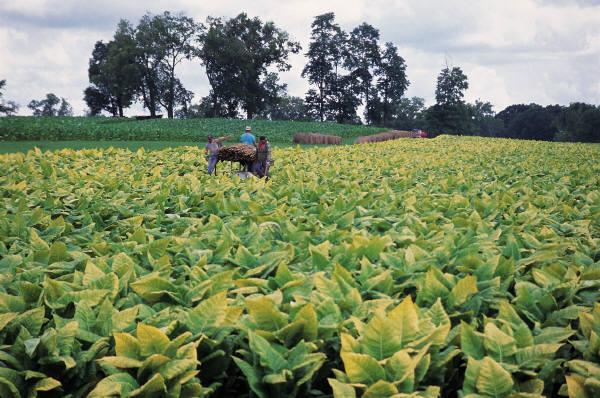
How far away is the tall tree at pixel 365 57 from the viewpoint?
85.2 meters

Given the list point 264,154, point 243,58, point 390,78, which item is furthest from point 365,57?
point 264,154

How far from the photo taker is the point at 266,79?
247 feet

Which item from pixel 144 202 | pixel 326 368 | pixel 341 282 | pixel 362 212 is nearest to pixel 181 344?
pixel 326 368

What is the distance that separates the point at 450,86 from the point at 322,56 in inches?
814

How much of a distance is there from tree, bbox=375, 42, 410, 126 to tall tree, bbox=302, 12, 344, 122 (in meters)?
8.00

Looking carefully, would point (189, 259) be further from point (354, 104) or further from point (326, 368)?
point (354, 104)

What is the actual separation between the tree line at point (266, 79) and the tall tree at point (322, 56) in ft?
0.52

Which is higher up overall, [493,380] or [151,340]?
[151,340]

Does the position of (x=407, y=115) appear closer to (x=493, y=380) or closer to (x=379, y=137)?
(x=379, y=137)

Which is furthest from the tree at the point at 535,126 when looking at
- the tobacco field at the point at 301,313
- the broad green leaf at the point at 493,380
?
the broad green leaf at the point at 493,380

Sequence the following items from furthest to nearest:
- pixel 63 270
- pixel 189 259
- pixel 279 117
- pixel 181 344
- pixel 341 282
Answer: pixel 279 117 → pixel 189 259 → pixel 63 270 → pixel 341 282 → pixel 181 344

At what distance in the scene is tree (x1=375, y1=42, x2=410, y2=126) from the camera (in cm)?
8688

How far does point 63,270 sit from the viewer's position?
10.8 feet

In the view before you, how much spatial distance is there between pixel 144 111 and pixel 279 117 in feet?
120
